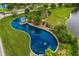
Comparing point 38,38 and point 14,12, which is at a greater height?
point 14,12

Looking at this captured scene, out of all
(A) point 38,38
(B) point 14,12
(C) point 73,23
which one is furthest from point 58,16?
(B) point 14,12

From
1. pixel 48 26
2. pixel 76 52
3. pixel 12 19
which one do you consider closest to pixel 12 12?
pixel 12 19

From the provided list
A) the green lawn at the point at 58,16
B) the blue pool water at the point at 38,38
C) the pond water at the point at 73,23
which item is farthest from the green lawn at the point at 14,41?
the pond water at the point at 73,23

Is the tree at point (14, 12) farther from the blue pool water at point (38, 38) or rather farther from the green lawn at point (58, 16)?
the green lawn at point (58, 16)

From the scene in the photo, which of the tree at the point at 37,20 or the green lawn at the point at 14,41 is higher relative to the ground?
the tree at the point at 37,20

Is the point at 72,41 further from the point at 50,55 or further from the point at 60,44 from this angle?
the point at 50,55

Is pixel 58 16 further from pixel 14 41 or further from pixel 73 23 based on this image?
pixel 14 41
